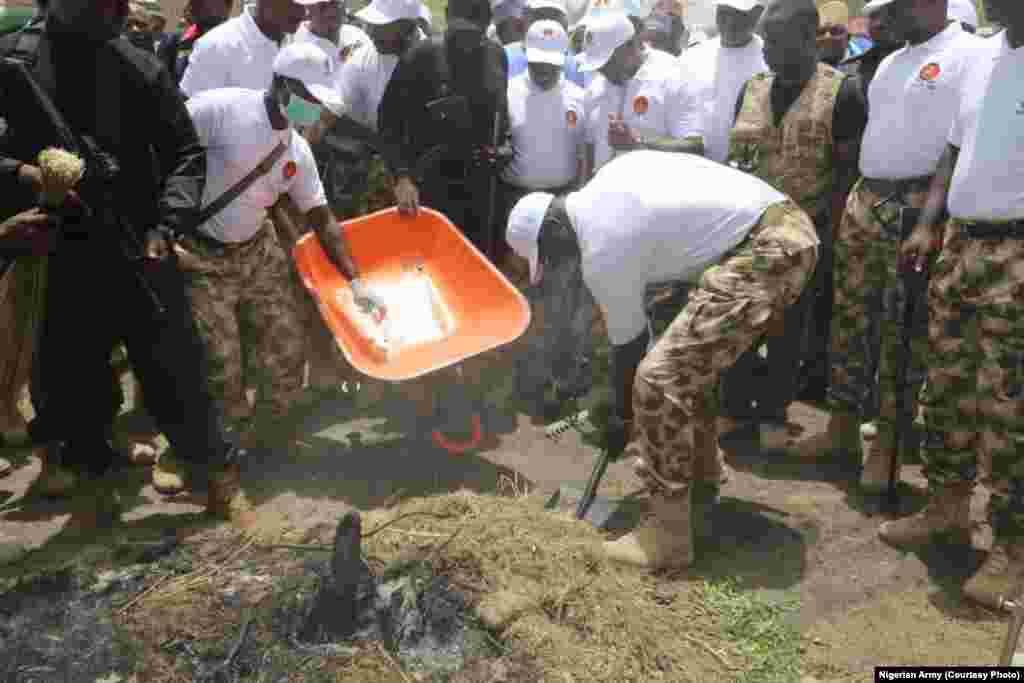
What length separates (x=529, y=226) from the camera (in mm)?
3990

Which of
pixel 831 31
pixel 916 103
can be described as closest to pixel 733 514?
pixel 916 103

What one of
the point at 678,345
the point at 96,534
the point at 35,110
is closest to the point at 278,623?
the point at 96,534

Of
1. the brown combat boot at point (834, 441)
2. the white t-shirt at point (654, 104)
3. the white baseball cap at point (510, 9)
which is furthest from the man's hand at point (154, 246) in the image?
the white baseball cap at point (510, 9)

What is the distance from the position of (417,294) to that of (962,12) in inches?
165

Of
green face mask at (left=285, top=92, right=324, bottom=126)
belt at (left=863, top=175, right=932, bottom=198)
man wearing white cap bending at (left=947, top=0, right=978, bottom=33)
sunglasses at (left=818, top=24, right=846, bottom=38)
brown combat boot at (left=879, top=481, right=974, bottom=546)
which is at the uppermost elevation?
man wearing white cap bending at (left=947, top=0, right=978, bottom=33)

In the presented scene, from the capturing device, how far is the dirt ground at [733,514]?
145 inches

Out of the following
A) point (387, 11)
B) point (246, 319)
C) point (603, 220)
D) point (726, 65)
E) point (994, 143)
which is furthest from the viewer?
point (387, 11)

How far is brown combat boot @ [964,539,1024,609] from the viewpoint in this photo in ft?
12.3

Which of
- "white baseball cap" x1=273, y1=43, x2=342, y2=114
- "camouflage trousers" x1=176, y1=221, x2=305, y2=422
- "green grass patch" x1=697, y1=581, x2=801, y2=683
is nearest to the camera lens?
"green grass patch" x1=697, y1=581, x2=801, y2=683

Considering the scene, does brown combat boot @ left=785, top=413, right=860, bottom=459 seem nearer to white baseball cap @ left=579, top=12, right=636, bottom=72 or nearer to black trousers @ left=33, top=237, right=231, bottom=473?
white baseball cap @ left=579, top=12, right=636, bottom=72

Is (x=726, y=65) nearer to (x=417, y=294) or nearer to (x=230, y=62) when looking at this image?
(x=417, y=294)

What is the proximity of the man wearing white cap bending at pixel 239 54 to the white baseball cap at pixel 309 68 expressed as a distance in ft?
A: 2.29

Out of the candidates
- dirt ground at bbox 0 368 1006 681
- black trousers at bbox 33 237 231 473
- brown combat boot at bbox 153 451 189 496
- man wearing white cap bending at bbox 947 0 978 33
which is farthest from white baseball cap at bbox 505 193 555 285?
man wearing white cap bending at bbox 947 0 978 33

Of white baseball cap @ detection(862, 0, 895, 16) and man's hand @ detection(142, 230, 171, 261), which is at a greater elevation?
white baseball cap @ detection(862, 0, 895, 16)
